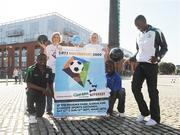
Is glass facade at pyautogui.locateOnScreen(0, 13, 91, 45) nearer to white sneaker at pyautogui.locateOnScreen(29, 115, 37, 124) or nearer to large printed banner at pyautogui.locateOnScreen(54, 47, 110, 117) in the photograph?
large printed banner at pyautogui.locateOnScreen(54, 47, 110, 117)

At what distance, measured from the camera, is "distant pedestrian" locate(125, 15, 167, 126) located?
6.32 meters

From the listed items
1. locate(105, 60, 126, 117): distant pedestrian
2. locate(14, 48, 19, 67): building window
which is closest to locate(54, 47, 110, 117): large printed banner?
locate(105, 60, 126, 117): distant pedestrian

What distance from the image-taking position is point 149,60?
638cm

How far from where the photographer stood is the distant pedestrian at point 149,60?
6.32m

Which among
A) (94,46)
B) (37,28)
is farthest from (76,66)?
(37,28)

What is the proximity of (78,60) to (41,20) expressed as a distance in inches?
2747

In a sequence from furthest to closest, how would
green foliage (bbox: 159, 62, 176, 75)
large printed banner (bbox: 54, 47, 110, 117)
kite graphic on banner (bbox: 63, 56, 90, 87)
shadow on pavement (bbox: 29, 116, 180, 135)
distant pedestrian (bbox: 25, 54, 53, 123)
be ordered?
1. green foliage (bbox: 159, 62, 176, 75)
2. kite graphic on banner (bbox: 63, 56, 90, 87)
3. large printed banner (bbox: 54, 47, 110, 117)
4. distant pedestrian (bbox: 25, 54, 53, 123)
5. shadow on pavement (bbox: 29, 116, 180, 135)

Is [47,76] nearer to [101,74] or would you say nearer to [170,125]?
[101,74]

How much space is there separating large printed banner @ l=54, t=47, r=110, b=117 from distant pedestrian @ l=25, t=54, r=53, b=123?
0.21 metres

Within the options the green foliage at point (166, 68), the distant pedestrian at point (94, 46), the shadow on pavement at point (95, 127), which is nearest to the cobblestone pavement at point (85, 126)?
the shadow on pavement at point (95, 127)

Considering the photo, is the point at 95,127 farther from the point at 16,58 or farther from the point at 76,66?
the point at 16,58

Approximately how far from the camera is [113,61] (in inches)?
302

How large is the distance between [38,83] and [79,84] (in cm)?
80

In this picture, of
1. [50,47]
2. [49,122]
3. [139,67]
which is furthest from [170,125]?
[50,47]
